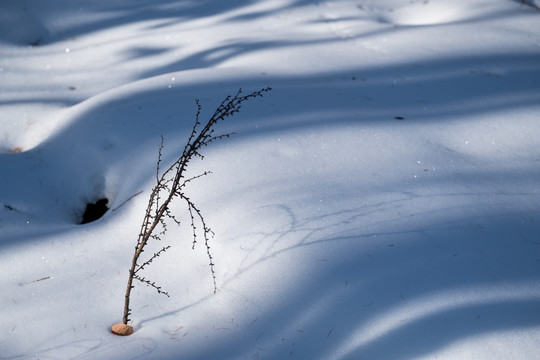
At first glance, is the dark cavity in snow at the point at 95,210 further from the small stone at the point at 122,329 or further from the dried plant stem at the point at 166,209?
the small stone at the point at 122,329

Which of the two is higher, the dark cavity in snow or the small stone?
the dark cavity in snow

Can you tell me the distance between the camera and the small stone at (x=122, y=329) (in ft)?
5.15

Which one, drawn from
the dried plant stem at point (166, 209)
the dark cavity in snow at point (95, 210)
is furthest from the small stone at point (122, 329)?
the dark cavity in snow at point (95, 210)

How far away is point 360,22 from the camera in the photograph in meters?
3.75

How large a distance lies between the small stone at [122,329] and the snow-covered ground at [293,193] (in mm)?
27

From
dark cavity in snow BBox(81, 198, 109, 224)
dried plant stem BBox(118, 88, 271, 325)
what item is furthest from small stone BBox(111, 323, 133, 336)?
dark cavity in snow BBox(81, 198, 109, 224)

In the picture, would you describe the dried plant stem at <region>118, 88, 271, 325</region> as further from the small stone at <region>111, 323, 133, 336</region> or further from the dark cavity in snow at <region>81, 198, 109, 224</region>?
the dark cavity in snow at <region>81, 198, 109, 224</region>

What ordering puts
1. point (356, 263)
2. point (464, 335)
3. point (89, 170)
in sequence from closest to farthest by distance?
point (464, 335) → point (356, 263) → point (89, 170)

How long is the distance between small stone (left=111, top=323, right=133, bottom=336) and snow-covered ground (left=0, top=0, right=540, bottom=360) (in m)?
0.03

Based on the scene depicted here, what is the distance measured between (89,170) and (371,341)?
71.0 inches

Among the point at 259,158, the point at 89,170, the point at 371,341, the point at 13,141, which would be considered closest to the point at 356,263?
the point at 371,341

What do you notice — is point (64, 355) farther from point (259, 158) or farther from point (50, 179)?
point (259, 158)

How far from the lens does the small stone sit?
5.15ft

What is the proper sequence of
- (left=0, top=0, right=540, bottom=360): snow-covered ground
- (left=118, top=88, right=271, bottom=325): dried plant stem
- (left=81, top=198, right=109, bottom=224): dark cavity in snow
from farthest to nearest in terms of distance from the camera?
(left=81, top=198, right=109, bottom=224): dark cavity in snow
(left=0, top=0, right=540, bottom=360): snow-covered ground
(left=118, top=88, right=271, bottom=325): dried plant stem
